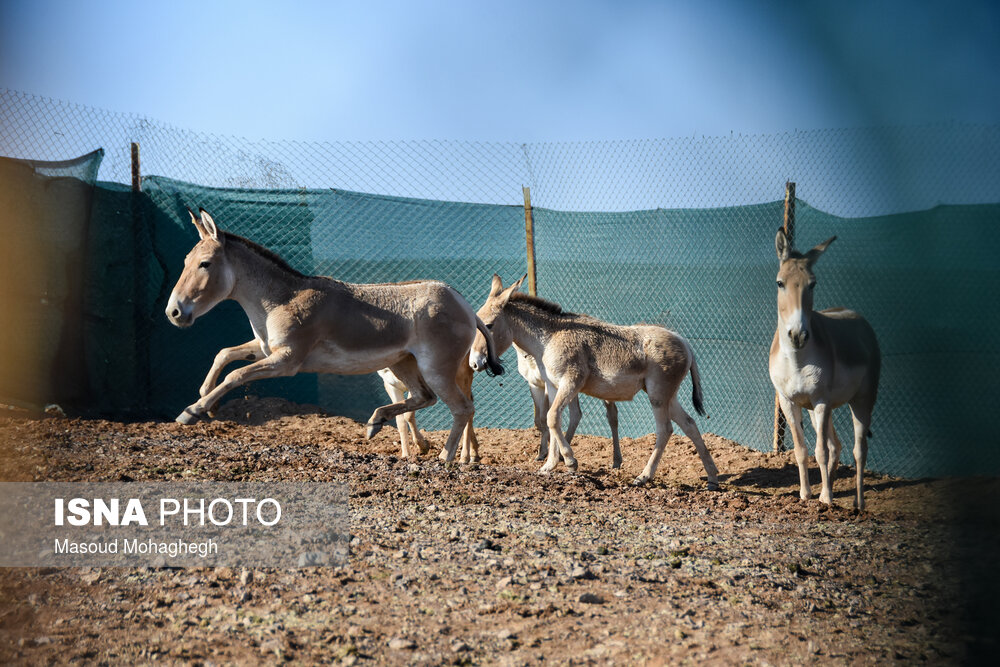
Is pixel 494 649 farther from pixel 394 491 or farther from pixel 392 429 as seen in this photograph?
pixel 392 429

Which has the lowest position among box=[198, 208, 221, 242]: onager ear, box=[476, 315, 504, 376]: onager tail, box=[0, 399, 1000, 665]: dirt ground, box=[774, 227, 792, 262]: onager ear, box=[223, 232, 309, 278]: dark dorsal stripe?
box=[0, 399, 1000, 665]: dirt ground

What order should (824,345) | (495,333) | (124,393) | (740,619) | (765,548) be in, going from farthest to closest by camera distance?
(124,393) → (495,333) → (824,345) → (765,548) → (740,619)

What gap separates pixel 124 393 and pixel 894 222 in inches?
392

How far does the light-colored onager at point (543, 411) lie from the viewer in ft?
27.2

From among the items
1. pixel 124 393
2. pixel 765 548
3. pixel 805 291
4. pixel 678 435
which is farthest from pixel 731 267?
pixel 124 393

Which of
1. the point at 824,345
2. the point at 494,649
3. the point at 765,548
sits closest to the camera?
the point at 494,649

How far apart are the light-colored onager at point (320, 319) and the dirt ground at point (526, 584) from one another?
1.27 metres

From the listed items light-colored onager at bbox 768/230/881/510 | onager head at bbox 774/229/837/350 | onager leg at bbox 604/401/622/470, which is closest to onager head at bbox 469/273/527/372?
onager leg at bbox 604/401/622/470

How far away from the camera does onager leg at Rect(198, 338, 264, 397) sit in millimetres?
6445

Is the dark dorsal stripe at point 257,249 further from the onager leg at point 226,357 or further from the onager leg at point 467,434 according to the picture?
the onager leg at point 467,434

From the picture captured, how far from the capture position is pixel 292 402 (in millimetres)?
10148

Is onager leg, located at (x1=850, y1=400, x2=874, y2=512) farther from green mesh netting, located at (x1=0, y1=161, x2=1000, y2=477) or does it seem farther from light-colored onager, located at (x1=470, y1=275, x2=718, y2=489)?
light-colored onager, located at (x1=470, y1=275, x2=718, y2=489)

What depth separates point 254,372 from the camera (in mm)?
6496

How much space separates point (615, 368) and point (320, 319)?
103 inches
